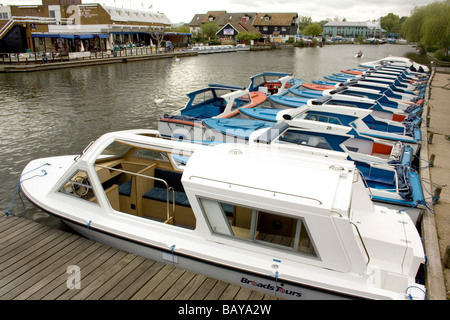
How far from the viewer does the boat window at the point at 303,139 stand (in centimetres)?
972

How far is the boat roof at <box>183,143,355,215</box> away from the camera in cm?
457

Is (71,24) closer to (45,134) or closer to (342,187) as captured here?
(45,134)

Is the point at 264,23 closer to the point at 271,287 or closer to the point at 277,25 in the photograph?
the point at 277,25

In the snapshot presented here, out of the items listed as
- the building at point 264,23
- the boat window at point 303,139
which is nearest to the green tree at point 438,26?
the boat window at point 303,139

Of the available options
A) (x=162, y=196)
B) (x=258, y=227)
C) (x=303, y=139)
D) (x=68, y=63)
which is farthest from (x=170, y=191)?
(x=68, y=63)

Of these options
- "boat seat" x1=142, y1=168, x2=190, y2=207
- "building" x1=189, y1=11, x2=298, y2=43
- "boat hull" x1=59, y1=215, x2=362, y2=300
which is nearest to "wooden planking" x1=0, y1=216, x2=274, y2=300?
"boat hull" x1=59, y1=215, x2=362, y2=300

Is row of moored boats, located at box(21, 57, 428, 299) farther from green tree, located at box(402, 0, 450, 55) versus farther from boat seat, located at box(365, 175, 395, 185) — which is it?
green tree, located at box(402, 0, 450, 55)

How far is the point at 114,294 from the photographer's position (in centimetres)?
507

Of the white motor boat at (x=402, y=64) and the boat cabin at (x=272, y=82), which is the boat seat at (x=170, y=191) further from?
the white motor boat at (x=402, y=64)

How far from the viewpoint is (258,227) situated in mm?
5125

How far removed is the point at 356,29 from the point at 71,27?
16710 cm

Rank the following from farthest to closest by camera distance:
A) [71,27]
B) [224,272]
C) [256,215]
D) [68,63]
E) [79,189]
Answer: [71,27] < [68,63] < [79,189] < [224,272] < [256,215]

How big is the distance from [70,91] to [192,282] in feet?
85.7
